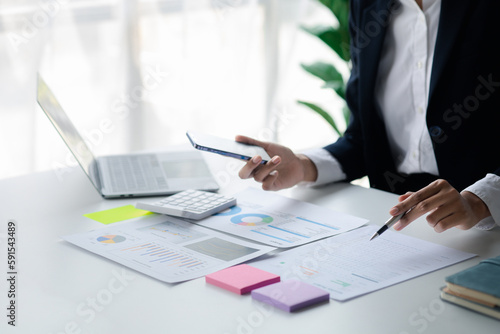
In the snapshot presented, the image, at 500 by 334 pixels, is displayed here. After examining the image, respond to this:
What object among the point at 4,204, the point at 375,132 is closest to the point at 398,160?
the point at 375,132

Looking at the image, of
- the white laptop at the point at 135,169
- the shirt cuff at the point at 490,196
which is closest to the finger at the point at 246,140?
the white laptop at the point at 135,169

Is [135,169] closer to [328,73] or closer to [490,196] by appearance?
[490,196]

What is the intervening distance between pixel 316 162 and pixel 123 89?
149 cm

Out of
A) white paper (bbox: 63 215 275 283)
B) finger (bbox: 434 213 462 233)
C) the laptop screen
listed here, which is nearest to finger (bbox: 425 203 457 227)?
finger (bbox: 434 213 462 233)

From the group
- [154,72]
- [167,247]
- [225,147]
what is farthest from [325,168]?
[154,72]

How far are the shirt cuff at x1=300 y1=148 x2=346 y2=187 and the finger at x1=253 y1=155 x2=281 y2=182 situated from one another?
14 centimetres

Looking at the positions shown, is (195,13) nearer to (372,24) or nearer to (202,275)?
(372,24)

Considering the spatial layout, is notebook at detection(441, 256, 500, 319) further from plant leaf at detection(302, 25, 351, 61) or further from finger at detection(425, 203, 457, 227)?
plant leaf at detection(302, 25, 351, 61)

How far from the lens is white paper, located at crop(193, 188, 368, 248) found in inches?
43.9

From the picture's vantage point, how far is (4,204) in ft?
4.38

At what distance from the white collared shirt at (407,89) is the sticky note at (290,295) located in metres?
0.57

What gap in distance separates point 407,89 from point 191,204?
626 mm

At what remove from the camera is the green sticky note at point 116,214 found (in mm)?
1227

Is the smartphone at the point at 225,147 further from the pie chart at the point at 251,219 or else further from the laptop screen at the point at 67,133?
the laptop screen at the point at 67,133
